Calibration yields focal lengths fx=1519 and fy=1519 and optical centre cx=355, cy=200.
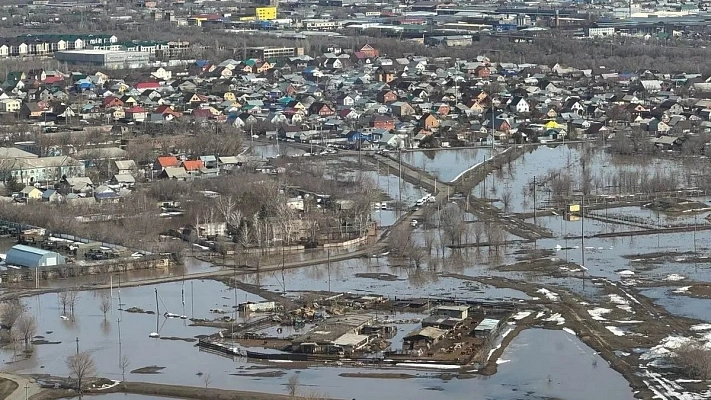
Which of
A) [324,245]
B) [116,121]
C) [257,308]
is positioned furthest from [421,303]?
[116,121]

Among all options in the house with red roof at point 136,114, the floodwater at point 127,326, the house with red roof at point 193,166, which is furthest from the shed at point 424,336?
the house with red roof at point 136,114

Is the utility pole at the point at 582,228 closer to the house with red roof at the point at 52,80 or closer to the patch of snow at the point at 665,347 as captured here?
the patch of snow at the point at 665,347

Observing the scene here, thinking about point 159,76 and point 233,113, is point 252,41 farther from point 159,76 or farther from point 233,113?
Answer: point 233,113

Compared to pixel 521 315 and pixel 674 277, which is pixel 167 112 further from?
Result: pixel 521 315

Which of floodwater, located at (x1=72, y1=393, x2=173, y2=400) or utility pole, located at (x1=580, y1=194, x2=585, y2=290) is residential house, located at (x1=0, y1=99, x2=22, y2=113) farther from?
Result: floodwater, located at (x1=72, y1=393, x2=173, y2=400)

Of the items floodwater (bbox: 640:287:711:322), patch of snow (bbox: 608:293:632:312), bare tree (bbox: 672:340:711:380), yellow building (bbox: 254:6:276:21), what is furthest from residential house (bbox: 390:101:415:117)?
yellow building (bbox: 254:6:276:21)

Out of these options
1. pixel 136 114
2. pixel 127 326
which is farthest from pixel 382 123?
pixel 127 326
